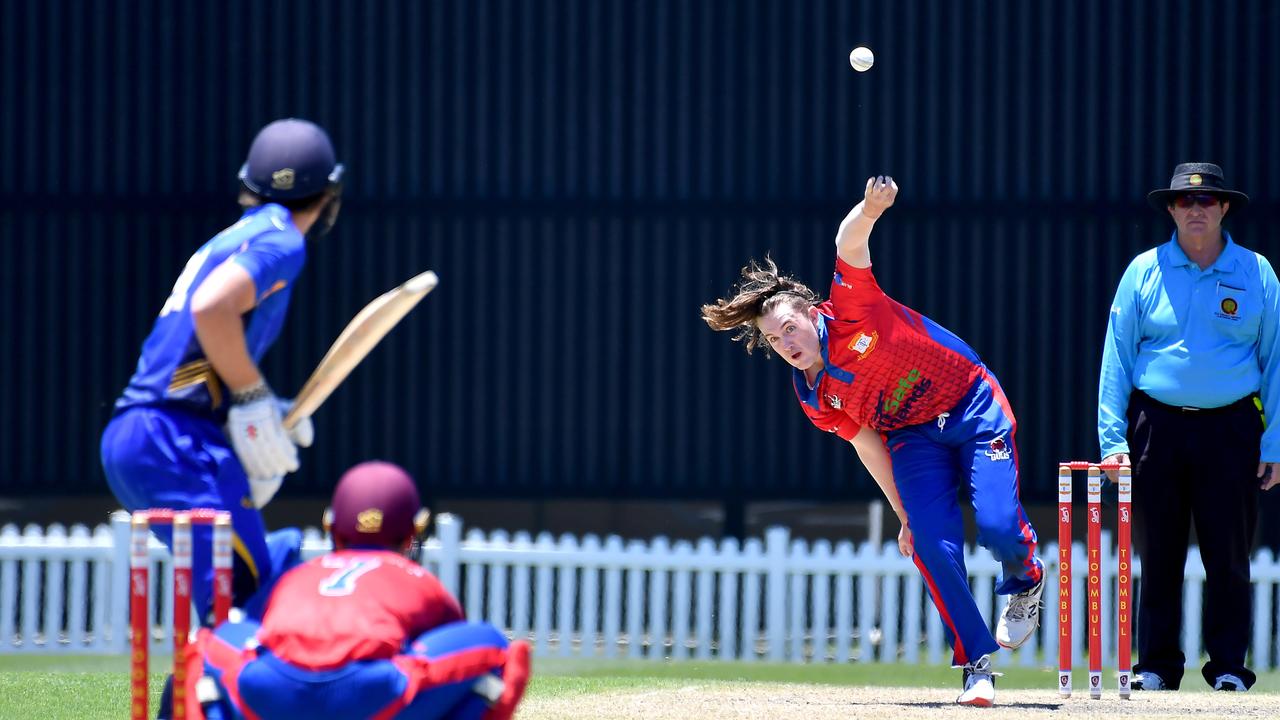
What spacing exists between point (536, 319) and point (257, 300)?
21.7ft

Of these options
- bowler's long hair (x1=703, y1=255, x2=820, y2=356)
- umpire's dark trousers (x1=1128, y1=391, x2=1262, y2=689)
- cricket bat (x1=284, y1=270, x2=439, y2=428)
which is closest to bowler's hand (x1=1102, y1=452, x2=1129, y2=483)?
umpire's dark trousers (x1=1128, y1=391, x2=1262, y2=689)

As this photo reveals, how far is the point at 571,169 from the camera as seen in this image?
10.7 m

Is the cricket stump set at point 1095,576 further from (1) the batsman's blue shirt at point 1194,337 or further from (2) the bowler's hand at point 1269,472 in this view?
(2) the bowler's hand at point 1269,472

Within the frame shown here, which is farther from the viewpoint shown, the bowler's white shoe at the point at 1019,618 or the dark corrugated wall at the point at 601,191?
the dark corrugated wall at the point at 601,191

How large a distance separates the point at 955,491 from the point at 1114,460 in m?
0.67

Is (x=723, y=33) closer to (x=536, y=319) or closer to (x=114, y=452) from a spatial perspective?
(x=536, y=319)

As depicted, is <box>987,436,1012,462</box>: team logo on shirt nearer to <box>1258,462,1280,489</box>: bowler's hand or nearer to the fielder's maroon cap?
<box>1258,462,1280,489</box>: bowler's hand

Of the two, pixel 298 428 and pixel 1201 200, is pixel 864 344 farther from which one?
pixel 298 428

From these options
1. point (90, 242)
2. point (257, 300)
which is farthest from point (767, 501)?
point (257, 300)

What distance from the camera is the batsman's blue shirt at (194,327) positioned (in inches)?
167

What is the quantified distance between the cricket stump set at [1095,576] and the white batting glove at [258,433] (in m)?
2.73

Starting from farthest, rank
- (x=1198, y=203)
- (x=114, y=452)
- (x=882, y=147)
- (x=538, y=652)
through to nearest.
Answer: (x=882, y=147) < (x=538, y=652) < (x=1198, y=203) < (x=114, y=452)

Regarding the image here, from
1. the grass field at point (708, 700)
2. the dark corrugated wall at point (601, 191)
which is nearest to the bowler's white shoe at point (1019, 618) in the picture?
the grass field at point (708, 700)

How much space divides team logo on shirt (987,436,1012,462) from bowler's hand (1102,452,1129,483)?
1.54 feet
